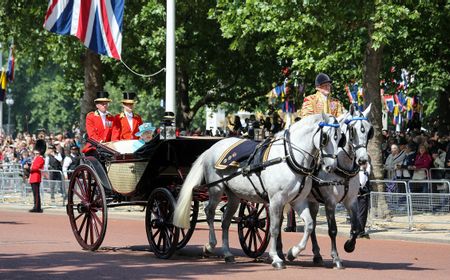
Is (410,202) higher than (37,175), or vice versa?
(37,175)

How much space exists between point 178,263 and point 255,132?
245 cm

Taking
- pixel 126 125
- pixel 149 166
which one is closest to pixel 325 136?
pixel 149 166

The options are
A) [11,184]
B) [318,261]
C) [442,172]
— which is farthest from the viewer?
[11,184]

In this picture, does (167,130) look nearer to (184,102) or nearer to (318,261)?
(318,261)

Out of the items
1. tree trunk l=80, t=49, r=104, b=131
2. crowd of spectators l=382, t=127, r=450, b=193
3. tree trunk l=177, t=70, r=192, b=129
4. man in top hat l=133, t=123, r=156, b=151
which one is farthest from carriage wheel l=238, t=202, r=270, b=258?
tree trunk l=177, t=70, r=192, b=129

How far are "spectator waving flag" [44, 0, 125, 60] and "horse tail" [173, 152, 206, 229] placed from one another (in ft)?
31.9

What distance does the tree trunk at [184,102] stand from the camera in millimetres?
38344

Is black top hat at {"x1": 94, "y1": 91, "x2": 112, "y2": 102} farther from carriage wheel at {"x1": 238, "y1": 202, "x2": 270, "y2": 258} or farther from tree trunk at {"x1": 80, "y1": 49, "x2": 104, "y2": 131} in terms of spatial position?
tree trunk at {"x1": 80, "y1": 49, "x2": 104, "y2": 131}

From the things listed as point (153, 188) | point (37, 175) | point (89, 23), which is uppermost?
point (89, 23)

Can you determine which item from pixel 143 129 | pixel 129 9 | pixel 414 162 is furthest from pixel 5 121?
pixel 143 129

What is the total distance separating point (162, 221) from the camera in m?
14.7

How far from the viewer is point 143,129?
15867mm

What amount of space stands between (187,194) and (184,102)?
2465 cm

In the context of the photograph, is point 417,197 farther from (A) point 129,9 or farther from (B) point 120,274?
(A) point 129,9
